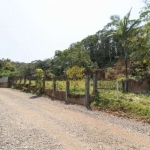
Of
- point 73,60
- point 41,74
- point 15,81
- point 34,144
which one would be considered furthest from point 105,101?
point 73,60

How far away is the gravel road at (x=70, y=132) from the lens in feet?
23.1

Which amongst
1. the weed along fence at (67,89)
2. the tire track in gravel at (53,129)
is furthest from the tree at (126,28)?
the tire track in gravel at (53,129)

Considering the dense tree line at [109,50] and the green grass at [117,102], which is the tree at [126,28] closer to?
the dense tree line at [109,50]

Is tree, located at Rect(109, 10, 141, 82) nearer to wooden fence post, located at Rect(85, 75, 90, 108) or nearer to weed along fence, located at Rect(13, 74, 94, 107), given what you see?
weed along fence, located at Rect(13, 74, 94, 107)

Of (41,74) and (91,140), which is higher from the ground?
(41,74)

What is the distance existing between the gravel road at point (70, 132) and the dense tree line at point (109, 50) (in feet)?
37.8

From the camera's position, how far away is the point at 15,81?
109ft

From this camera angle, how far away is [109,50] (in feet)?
216

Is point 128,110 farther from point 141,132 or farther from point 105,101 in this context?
point 141,132

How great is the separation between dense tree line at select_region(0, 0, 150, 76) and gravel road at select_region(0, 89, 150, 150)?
37.8ft

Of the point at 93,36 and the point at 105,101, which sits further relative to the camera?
the point at 93,36

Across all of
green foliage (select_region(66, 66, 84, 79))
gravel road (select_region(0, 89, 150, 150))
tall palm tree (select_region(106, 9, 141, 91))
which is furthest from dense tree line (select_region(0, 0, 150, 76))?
gravel road (select_region(0, 89, 150, 150))

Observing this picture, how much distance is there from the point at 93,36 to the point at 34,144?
64.7m

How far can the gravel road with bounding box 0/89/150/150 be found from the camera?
7027 mm
